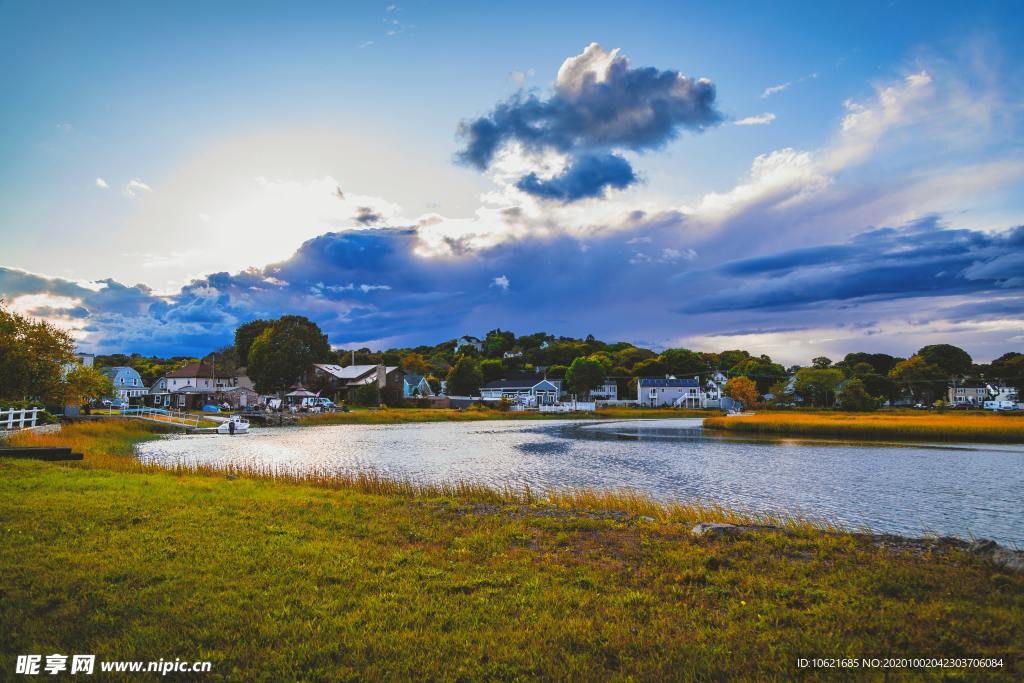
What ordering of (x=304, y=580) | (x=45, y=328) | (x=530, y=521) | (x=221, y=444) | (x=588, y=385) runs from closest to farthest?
1. (x=304, y=580)
2. (x=530, y=521)
3. (x=45, y=328)
4. (x=221, y=444)
5. (x=588, y=385)

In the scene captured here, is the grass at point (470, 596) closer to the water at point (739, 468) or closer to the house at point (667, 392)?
the water at point (739, 468)

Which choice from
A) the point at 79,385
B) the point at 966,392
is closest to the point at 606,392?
the point at 966,392

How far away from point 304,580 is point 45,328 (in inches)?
1573

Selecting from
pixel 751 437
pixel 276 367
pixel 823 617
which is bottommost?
pixel 751 437

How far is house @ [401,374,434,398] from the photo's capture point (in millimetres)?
115312

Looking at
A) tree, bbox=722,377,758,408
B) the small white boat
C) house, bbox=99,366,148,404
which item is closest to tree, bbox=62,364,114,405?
the small white boat

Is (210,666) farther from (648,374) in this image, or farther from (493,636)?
(648,374)

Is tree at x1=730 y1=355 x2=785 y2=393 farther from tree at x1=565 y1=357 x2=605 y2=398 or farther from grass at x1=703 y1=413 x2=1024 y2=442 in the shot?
grass at x1=703 y1=413 x2=1024 y2=442

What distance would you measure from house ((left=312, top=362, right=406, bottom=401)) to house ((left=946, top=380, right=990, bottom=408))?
13783cm

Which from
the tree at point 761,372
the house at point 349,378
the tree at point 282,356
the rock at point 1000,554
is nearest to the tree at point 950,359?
the tree at point 761,372

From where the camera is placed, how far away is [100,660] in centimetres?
597

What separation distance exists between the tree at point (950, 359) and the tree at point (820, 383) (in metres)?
45.8

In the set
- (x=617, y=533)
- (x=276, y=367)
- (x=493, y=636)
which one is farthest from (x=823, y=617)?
(x=276, y=367)

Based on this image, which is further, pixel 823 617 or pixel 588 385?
pixel 588 385
